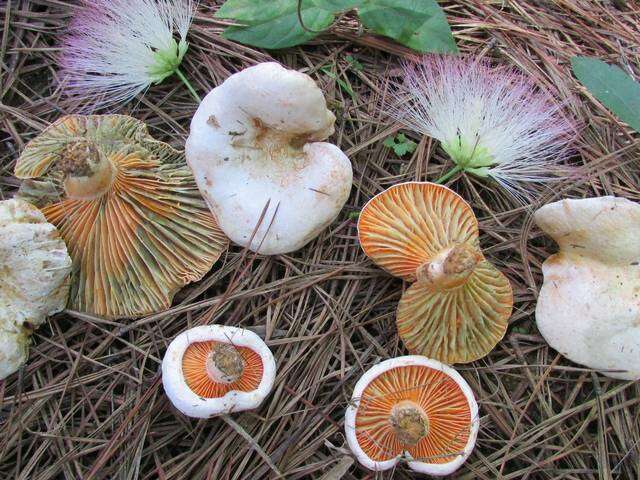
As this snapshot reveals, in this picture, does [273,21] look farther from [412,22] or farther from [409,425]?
[409,425]

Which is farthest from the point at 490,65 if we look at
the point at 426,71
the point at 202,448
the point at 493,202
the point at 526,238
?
the point at 202,448

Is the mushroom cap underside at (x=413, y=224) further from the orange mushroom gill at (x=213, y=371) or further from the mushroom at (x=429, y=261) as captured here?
the orange mushroom gill at (x=213, y=371)

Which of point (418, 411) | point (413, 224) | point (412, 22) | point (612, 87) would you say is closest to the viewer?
point (418, 411)

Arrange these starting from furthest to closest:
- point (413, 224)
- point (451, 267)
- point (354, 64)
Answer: point (354, 64), point (413, 224), point (451, 267)

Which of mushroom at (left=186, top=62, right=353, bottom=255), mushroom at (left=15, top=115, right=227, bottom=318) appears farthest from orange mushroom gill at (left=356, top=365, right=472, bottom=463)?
mushroom at (left=15, top=115, right=227, bottom=318)

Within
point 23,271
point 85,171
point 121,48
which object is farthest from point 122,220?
point 121,48

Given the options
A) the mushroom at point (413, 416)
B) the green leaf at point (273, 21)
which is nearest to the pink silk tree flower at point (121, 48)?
the green leaf at point (273, 21)

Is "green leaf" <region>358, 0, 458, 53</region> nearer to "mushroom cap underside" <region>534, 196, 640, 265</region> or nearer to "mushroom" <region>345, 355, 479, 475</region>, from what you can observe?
"mushroom cap underside" <region>534, 196, 640, 265</region>

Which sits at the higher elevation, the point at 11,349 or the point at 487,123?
the point at 487,123
